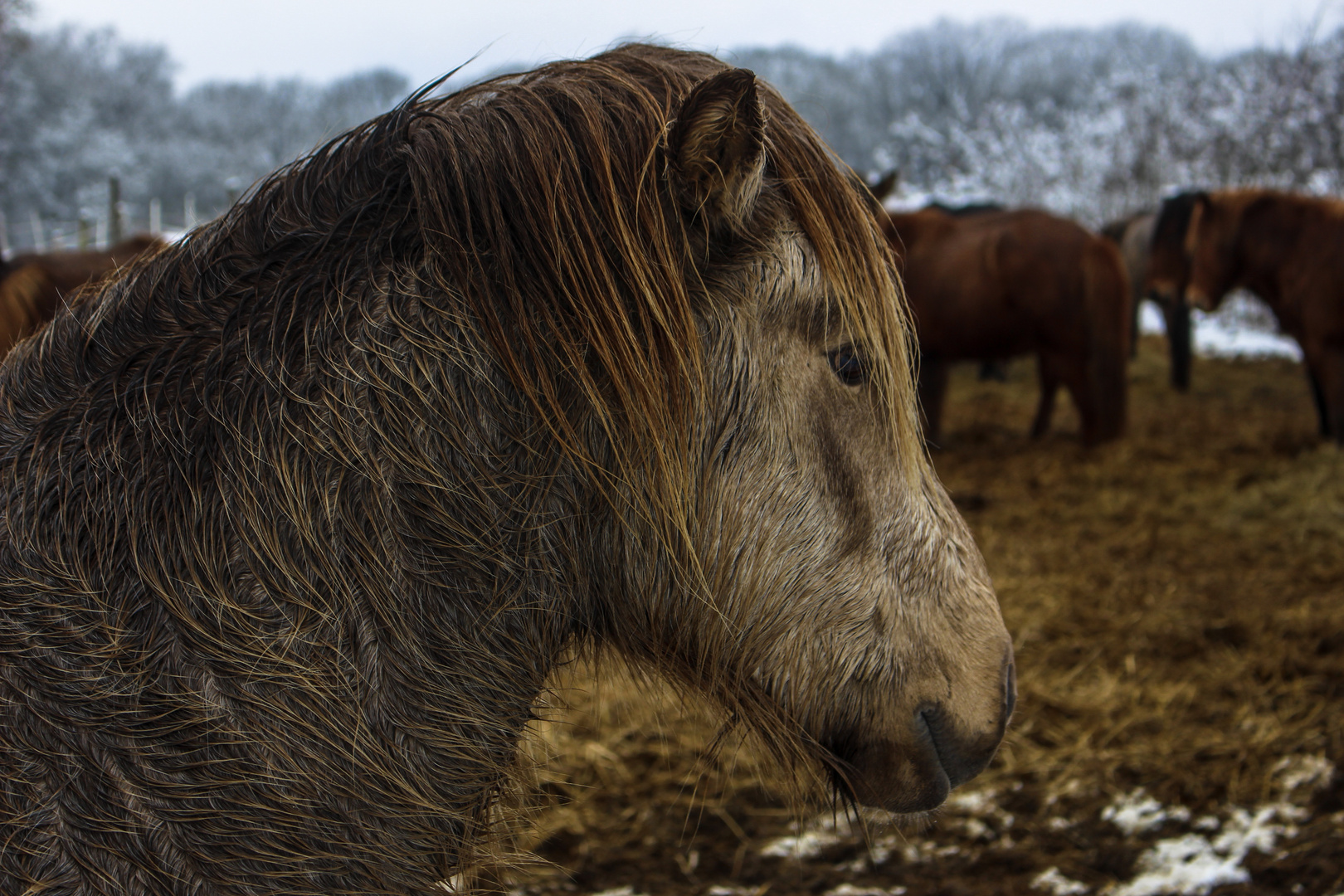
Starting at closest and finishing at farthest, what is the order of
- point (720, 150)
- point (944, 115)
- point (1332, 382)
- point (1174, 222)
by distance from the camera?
point (720, 150), point (1332, 382), point (1174, 222), point (944, 115)

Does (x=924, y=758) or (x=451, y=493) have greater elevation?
(x=451, y=493)

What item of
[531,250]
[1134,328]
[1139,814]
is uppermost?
[531,250]

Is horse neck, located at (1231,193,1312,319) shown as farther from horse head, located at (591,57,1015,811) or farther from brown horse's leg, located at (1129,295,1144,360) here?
horse head, located at (591,57,1015,811)

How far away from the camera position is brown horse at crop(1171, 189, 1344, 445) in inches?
274

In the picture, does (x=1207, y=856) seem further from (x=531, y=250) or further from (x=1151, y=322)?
(x=1151, y=322)

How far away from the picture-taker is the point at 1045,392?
326 inches

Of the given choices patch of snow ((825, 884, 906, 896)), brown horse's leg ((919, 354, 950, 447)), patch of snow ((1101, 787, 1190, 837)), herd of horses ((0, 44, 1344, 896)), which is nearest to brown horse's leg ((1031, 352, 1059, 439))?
brown horse's leg ((919, 354, 950, 447))

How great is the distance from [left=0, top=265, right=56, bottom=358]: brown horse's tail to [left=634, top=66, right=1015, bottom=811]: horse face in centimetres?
565

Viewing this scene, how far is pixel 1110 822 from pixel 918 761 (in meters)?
1.74

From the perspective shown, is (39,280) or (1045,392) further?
(1045,392)

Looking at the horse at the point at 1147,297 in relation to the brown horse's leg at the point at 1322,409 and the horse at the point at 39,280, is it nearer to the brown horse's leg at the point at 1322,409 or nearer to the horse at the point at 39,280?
the brown horse's leg at the point at 1322,409

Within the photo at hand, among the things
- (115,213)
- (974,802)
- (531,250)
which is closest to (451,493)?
(531,250)

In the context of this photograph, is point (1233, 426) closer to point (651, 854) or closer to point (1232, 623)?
point (1232, 623)

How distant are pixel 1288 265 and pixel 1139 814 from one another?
691 centimetres
